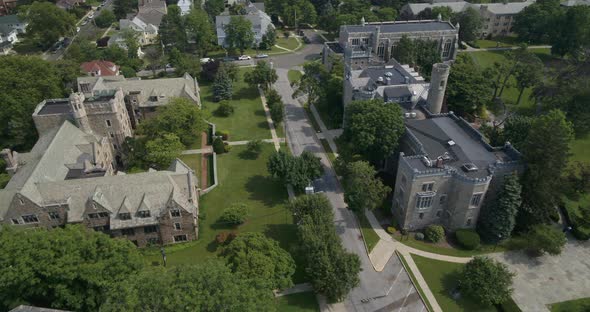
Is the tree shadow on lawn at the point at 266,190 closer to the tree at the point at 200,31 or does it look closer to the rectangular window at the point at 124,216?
the rectangular window at the point at 124,216

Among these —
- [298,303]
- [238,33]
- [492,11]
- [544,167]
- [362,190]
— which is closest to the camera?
[298,303]

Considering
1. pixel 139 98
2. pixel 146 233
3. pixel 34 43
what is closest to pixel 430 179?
pixel 146 233

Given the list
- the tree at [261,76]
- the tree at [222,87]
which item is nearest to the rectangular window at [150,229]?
the tree at [222,87]

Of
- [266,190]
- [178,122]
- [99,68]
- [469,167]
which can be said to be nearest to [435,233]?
[469,167]

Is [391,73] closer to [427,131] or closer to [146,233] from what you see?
[427,131]

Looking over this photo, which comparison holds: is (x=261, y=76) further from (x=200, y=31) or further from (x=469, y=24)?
(x=469, y=24)

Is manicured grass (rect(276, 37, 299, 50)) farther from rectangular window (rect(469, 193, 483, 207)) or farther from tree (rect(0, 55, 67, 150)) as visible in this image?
rectangular window (rect(469, 193, 483, 207))
